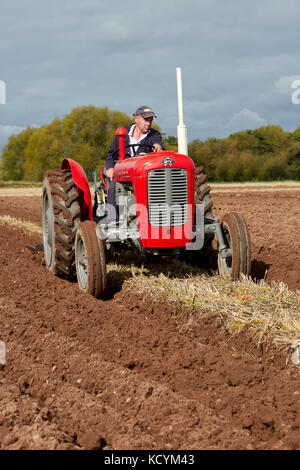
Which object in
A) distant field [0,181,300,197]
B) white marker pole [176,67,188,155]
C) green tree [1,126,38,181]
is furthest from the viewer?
green tree [1,126,38,181]

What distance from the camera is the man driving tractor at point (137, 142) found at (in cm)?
587

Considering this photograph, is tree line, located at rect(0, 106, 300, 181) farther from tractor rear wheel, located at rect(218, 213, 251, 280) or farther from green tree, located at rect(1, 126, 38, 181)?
tractor rear wheel, located at rect(218, 213, 251, 280)

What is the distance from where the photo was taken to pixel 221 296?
477 cm

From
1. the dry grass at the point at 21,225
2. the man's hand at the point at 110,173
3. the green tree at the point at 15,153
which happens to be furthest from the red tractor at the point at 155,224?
the green tree at the point at 15,153

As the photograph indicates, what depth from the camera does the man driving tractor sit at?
587 centimetres

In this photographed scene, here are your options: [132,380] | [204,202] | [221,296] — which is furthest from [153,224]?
[132,380]

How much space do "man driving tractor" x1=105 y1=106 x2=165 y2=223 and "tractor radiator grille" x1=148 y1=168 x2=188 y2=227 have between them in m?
0.67

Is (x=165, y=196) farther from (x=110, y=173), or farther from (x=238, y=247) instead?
(x=110, y=173)

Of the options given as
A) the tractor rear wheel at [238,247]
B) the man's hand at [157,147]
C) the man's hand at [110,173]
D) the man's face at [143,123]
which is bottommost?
the tractor rear wheel at [238,247]

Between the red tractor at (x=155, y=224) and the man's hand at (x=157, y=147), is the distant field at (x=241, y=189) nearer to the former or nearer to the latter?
the man's hand at (x=157, y=147)

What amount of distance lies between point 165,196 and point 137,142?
125 centimetres

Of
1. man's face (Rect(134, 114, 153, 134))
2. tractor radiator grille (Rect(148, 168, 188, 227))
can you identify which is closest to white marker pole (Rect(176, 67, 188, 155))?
man's face (Rect(134, 114, 153, 134))

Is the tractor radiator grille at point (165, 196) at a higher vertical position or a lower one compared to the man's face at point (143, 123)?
lower
